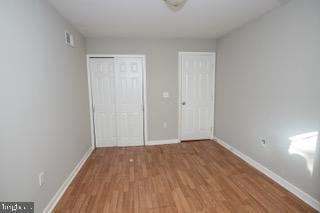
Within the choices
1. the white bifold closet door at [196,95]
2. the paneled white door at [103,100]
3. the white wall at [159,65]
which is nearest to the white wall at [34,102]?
the paneled white door at [103,100]

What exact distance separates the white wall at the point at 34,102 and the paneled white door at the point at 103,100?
910mm

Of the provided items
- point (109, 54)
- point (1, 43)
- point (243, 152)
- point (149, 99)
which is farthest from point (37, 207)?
point (243, 152)

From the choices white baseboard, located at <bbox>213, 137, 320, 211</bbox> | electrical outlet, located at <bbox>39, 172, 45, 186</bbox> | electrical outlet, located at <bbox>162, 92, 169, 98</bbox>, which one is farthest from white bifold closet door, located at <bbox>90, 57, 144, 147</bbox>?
white baseboard, located at <bbox>213, 137, 320, 211</bbox>

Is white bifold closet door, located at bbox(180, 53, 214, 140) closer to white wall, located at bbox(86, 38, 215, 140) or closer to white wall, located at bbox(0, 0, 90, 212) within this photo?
white wall, located at bbox(86, 38, 215, 140)

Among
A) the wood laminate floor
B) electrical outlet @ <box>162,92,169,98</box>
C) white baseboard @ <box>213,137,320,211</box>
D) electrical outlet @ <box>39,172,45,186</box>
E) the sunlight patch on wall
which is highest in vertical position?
electrical outlet @ <box>162,92,169,98</box>

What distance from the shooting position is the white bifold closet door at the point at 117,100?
3627 mm

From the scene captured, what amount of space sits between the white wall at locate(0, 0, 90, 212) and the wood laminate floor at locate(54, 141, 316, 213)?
419 mm

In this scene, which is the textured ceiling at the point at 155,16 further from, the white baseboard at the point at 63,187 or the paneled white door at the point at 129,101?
the white baseboard at the point at 63,187

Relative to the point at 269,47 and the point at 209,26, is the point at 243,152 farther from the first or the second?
the point at 209,26

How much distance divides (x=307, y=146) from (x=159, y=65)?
9.50ft

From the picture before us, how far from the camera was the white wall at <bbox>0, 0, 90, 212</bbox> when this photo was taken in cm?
130

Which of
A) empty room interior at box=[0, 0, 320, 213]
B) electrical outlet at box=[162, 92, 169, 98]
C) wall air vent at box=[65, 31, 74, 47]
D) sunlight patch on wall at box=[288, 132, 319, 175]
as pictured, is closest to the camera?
empty room interior at box=[0, 0, 320, 213]

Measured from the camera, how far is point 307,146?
1938 mm

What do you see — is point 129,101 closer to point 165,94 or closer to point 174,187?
point 165,94
